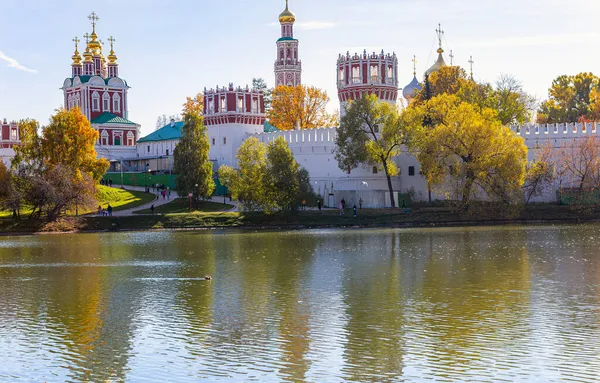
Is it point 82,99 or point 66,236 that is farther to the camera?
point 82,99

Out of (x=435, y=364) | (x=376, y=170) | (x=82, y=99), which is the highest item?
(x=82, y=99)

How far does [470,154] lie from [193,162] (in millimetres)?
14976

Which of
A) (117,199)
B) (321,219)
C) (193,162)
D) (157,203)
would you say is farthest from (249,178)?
(117,199)

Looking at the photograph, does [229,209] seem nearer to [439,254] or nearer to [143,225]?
[143,225]

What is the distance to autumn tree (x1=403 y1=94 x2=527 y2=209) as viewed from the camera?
46.3m

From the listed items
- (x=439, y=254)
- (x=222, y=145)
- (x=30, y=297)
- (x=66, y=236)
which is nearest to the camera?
(x=30, y=297)

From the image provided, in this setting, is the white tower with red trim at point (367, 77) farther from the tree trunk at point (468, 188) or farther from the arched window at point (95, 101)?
the arched window at point (95, 101)

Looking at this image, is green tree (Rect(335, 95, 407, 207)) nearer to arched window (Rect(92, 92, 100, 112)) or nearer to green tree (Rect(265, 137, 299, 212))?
green tree (Rect(265, 137, 299, 212))

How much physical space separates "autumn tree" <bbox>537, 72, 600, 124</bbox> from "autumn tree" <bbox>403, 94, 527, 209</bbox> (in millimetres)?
22790

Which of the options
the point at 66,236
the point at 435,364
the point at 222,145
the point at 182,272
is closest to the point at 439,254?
the point at 182,272

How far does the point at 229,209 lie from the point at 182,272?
2362cm

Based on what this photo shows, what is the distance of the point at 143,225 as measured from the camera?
156 feet

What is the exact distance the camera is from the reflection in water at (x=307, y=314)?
48.3 feet

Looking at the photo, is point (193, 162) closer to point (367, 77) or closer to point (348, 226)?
point (348, 226)
